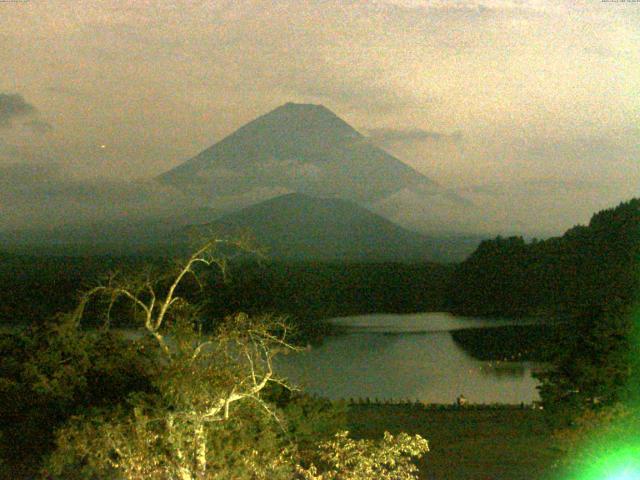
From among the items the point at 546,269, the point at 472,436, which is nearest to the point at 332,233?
the point at 546,269

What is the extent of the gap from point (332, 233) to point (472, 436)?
102412mm

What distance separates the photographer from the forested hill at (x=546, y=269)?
53.9 m

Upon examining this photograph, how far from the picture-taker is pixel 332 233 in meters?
118

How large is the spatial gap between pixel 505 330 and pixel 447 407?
32.0m

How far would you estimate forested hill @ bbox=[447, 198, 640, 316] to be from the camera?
53875mm

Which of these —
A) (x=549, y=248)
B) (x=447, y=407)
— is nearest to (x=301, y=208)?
(x=549, y=248)

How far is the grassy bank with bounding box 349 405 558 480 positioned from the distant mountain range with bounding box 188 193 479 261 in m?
74.4

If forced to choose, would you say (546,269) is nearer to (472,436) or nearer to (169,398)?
(472,436)

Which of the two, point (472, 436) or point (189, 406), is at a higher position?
point (189, 406)

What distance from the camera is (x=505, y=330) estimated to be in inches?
1975

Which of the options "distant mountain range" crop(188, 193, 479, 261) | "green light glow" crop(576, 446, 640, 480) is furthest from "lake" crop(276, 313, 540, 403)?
"distant mountain range" crop(188, 193, 479, 261)

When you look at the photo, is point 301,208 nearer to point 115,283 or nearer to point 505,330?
point 505,330

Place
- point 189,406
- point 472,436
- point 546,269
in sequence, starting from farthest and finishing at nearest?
point 546,269 < point 472,436 < point 189,406

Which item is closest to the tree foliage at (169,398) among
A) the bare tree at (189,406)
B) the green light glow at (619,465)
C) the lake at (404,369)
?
the bare tree at (189,406)
